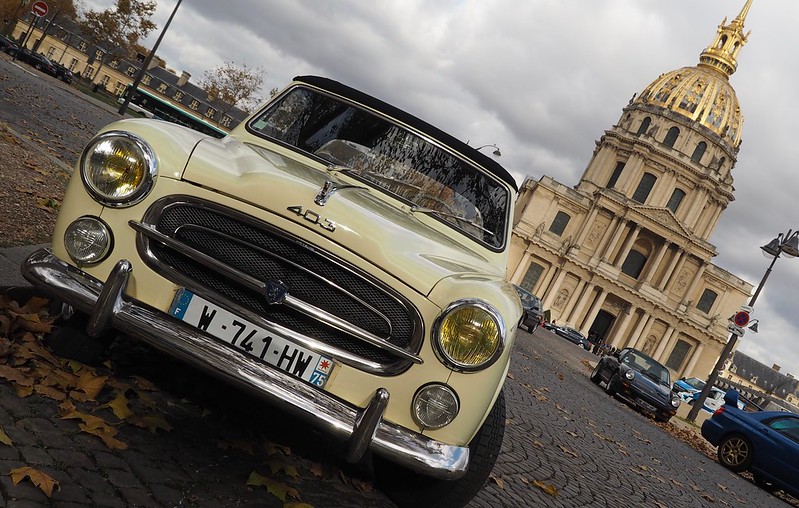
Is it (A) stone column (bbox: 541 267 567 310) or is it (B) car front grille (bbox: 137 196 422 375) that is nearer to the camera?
(B) car front grille (bbox: 137 196 422 375)

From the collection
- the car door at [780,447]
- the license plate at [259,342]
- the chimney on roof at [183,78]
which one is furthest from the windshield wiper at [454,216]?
the chimney on roof at [183,78]

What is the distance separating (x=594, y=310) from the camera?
6962 cm

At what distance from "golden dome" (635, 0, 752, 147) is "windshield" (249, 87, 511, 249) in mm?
78470

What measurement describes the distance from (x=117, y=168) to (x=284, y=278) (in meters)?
0.85

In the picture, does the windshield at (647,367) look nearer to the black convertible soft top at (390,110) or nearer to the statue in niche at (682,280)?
the black convertible soft top at (390,110)

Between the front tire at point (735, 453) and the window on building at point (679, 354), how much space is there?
208 feet

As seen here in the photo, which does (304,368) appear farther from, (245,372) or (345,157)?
(345,157)

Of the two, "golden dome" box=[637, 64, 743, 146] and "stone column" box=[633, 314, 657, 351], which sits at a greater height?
"golden dome" box=[637, 64, 743, 146]

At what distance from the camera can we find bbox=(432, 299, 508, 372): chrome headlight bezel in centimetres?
272

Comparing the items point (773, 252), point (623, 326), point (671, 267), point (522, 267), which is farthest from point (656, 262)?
point (773, 252)

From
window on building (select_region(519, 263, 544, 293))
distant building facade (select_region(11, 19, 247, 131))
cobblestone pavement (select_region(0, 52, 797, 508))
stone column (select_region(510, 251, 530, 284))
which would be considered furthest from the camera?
distant building facade (select_region(11, 19, 247, 131))

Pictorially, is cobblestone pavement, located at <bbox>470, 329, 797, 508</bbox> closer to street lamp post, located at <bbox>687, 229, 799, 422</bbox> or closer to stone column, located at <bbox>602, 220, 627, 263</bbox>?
street lamp post, located at <bbox>687, 229, 799, 422</bbox>

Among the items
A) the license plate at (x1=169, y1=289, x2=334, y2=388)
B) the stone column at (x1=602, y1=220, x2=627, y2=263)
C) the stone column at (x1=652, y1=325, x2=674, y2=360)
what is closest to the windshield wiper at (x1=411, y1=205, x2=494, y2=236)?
the license plate at (x1=169, y1=289, x2=334, y2=388)

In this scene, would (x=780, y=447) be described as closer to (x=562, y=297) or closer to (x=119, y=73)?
(x=562, y=297)
